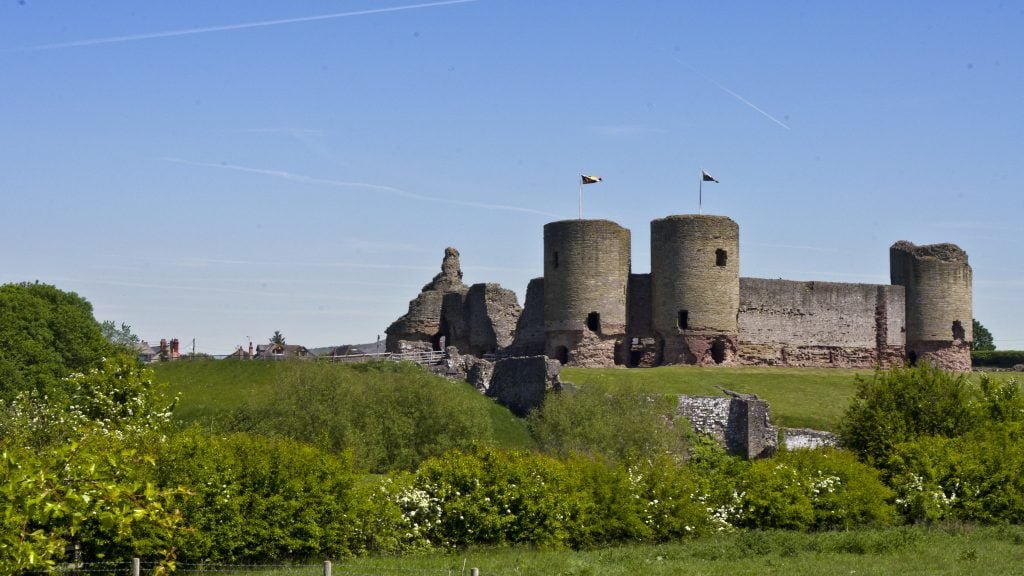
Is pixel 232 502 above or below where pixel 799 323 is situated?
below

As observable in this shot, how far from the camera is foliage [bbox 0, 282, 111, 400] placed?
50281 mm

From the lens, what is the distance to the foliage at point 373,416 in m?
38.1

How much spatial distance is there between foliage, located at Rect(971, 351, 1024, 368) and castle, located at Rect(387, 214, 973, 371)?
47.4ft

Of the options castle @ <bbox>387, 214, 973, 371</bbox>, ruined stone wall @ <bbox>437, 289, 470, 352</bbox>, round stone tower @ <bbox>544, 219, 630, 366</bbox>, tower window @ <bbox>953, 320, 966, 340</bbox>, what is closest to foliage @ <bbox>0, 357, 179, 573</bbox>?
ruined stone wall @ <bbox>437, 289, 470, 352</bbox>

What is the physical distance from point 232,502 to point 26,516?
11.2 m

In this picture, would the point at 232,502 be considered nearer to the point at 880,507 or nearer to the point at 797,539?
the point at 797,539

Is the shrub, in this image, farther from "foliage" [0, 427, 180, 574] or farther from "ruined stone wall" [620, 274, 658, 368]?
"ruined stone wall" [620, 274, 658, 368]

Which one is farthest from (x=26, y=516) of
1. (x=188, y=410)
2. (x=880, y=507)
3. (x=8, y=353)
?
(x=8, y=353)

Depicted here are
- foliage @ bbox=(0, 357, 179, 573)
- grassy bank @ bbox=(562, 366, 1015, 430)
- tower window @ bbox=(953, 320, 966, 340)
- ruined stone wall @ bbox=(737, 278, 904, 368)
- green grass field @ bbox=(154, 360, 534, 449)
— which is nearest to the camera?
foliage @ bbox=(0, 357, 179, 573)

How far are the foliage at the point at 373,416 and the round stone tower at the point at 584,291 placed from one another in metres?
10.8

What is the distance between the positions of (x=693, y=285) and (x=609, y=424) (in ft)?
47.6

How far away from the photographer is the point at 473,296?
191 feet

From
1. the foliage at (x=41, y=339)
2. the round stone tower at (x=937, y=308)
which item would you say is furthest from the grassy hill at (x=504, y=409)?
the round stone tower at (x=937, y=308)

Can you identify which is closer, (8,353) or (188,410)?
(188,410)
